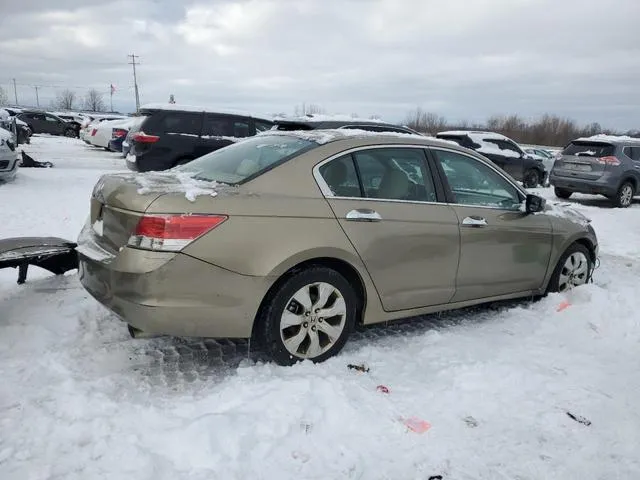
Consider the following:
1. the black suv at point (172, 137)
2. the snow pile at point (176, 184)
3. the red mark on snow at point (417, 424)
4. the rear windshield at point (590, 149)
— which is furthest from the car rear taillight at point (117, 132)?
the red mark on snow at point (417, 424)

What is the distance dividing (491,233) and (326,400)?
214 cm

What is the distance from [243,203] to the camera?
3.39m

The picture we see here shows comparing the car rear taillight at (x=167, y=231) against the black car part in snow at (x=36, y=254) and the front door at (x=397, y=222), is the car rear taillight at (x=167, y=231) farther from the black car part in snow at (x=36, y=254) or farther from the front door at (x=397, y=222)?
the black car part in snow at (x=36, y=254)

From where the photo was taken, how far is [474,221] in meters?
4.40

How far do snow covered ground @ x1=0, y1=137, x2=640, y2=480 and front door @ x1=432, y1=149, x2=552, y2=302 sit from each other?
378mm

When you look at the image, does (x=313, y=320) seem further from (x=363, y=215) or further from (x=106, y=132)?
(x=106, y=132)

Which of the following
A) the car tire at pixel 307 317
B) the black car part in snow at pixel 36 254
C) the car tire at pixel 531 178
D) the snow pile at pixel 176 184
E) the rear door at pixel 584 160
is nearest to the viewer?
the snow pile at pixel 176 184

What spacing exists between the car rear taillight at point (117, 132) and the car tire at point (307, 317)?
19857mm

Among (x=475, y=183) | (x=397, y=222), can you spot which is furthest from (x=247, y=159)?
(x=475, y=183)

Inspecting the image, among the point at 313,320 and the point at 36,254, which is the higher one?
the point at 36,254

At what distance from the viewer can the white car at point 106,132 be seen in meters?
22.0

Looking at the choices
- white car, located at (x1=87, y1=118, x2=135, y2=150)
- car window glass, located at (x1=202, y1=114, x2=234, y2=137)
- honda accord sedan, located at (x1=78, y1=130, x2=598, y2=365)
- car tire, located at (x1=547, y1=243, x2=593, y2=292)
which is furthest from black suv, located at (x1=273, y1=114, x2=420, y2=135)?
white car, located at (x1=87, y1=118, x2=135, y2=150)

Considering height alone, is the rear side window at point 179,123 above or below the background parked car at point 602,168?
above

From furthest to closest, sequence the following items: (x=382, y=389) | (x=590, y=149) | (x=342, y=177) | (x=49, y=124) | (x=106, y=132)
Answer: (x=49, y=124) < (x=106, y=132) < (x=590, y=149) < (x=342, y=177) < (x=382, y=389)
